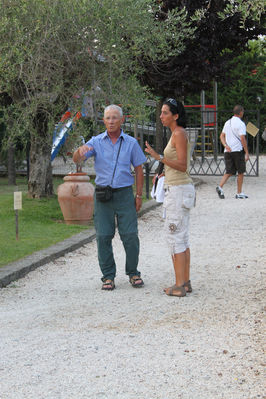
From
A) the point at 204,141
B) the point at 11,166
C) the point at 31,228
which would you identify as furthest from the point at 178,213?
the point at 204,141

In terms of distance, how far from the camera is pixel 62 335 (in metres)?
5.07

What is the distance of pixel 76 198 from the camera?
422 inches

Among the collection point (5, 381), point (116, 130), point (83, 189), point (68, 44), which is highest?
point (68, 44)

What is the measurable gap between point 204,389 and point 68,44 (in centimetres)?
794

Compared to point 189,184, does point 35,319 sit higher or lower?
lower

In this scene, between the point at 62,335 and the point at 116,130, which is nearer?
the point at 62,335

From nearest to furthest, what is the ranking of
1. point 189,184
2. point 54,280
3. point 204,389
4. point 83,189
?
1. point 204,389
2. point 189,184
3. point 54,280
4. point 83,189

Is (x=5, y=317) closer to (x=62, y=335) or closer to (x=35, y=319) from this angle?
(x=35, y=319)

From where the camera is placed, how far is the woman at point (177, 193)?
615cm

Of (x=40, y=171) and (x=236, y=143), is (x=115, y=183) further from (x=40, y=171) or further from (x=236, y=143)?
(x=236, y=143)

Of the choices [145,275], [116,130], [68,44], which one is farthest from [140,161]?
[68,44]

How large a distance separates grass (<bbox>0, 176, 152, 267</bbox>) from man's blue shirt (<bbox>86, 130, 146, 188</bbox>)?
5.78ft

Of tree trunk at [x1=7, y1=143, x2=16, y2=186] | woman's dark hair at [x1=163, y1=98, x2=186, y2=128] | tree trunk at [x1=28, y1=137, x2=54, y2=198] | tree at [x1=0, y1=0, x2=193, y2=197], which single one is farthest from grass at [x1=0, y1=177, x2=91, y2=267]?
tree trunk at [x1=7, y1=143, x2=16, y2=186]

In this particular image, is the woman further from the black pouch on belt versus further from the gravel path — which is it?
the black pouch on belt
